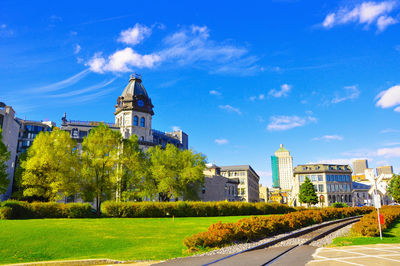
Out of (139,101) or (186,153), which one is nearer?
(186,153)

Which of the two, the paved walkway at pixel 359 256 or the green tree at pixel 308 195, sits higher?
the green tree at pixel 308 195

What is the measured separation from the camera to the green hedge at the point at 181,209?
3628cm

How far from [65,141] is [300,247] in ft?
126

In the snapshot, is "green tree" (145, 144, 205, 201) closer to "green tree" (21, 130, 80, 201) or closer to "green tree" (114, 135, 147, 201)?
"green tree" (114, 135, 147, 201)

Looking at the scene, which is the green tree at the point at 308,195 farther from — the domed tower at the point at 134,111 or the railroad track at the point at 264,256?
the railroad track at the point at 264,256

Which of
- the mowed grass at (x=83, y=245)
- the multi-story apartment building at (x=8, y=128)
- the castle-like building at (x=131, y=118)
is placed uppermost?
the castle-like building at (x=131, y=118)

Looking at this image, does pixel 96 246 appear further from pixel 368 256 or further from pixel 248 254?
pixel 368 256

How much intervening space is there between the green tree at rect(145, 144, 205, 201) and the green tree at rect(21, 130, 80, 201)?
13.9m

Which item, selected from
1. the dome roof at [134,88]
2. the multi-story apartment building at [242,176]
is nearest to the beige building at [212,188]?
the dome roof at [134,88]

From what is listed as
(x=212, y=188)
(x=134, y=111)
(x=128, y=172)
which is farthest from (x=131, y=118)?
(x=212, y=188)

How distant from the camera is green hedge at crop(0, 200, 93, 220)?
29233mm

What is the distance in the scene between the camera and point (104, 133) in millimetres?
43906

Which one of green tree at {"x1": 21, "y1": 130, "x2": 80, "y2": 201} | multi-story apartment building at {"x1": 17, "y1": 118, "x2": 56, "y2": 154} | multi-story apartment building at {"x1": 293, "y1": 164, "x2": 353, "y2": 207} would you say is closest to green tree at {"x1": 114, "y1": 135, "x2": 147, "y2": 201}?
green tree at {"x1": 21, "y1": 130, "x2": 80, "y2": 201}

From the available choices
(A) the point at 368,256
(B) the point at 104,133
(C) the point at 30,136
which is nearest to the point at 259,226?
(A) the point at 368,256
